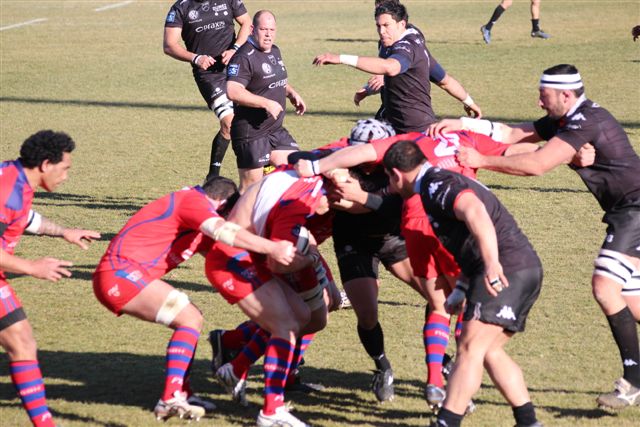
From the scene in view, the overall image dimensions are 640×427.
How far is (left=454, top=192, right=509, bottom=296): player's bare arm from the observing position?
5.97m

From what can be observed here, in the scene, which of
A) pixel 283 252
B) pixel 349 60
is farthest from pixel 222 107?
pixel 283 252

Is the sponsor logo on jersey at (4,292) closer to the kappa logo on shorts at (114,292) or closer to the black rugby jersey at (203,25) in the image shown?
the kappa logo on shorts at (114,292)

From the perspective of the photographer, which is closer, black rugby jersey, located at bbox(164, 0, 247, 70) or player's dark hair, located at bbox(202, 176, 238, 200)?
player's dark hair, located at bbox(202, 176, 238, 200)

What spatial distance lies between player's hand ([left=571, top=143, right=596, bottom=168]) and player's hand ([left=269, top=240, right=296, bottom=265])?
2.17 m

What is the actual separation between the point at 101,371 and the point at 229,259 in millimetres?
1677

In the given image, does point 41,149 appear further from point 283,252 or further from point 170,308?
point 283,252

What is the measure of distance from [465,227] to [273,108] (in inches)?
174

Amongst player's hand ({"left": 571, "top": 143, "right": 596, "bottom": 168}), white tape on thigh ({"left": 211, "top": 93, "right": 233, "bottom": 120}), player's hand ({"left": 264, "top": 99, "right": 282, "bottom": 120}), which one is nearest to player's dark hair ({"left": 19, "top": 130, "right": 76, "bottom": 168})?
player's hand ({"left": 571, "top": 143, "right": 596, "bottom": 168})

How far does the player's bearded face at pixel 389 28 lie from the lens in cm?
984

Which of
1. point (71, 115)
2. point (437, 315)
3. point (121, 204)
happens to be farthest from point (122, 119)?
point (437, 315)

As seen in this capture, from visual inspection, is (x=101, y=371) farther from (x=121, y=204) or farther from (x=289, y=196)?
(x=121, y=204)

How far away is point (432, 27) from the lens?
3041cm

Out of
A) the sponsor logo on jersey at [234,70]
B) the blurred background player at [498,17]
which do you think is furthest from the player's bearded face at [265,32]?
the blurred background player at [498,17]

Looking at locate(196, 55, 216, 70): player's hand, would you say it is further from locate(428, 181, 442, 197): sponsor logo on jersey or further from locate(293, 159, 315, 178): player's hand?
locate(428, 181, 442, 197): sponsor logo on jersey
